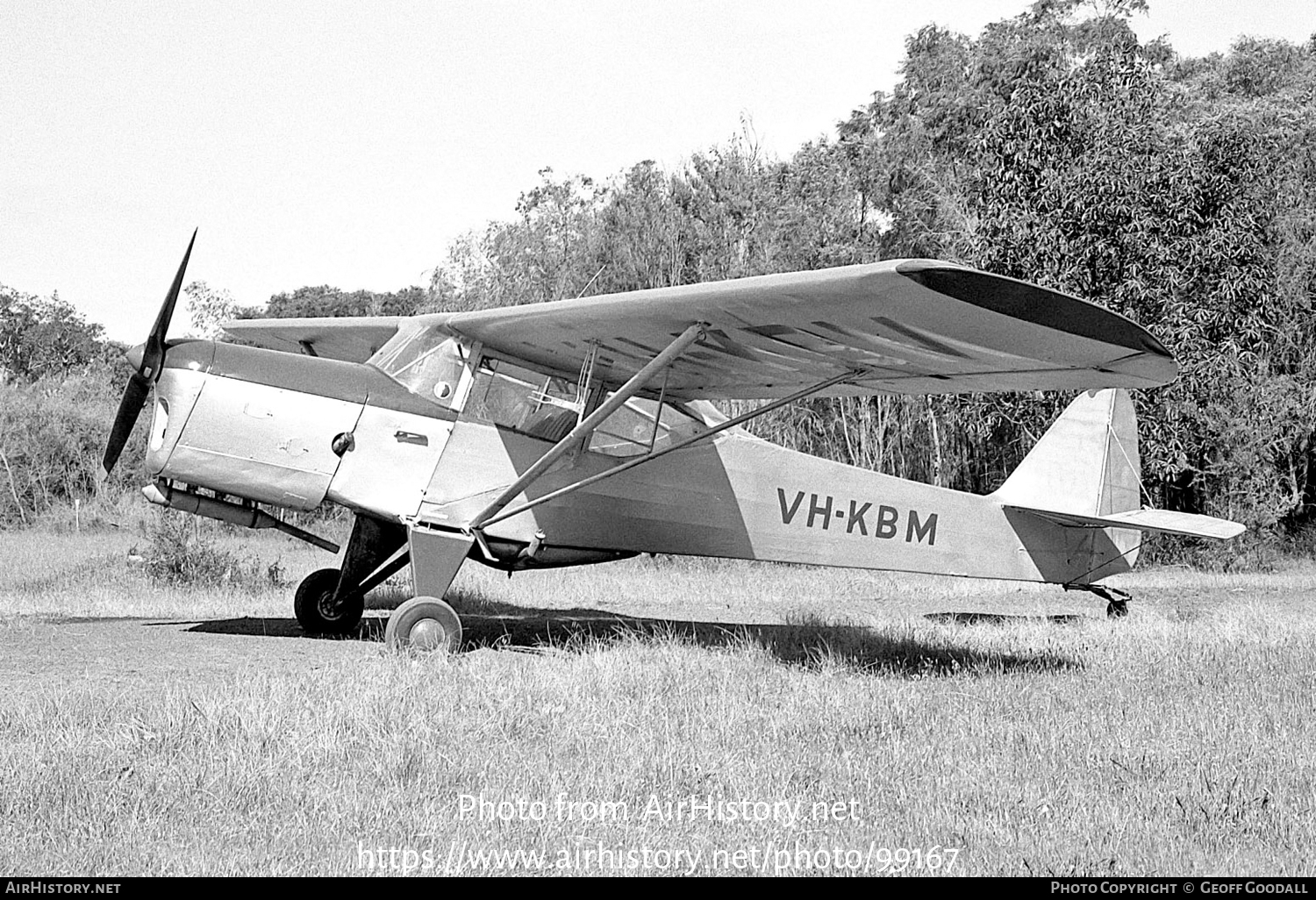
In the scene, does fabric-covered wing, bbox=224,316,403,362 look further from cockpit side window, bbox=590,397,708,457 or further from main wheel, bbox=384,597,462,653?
main wheel, bbox=384,597,462,653

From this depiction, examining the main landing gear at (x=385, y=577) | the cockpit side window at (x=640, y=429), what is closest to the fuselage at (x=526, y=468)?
the cockpit side window at (x=640, y=429)

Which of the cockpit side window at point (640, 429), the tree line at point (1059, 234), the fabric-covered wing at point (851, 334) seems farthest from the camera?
the tree line at point (1059, 234)

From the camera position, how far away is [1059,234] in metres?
20.0

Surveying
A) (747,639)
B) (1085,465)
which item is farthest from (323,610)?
(1085,465)

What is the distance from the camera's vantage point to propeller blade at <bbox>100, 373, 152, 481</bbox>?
872 cm

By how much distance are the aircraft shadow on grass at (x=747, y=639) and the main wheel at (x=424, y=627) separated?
19.7 inches

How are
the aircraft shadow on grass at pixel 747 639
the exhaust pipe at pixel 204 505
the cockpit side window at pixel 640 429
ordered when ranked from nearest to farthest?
the exhaust pipe at pixel 204 505
the aircraft shadow on grass at pixel 747 639
the cockpit side window at pixel 640 429

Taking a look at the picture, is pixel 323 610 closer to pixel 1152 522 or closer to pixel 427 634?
pixel 427 634

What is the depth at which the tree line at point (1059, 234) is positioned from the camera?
20.0m

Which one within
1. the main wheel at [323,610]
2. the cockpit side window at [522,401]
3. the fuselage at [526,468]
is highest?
the cockpit side window at [522,401]

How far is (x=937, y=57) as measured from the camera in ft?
108

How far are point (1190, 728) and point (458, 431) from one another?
502 centimetres

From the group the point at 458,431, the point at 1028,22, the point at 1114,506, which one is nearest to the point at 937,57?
the point at 1028,22

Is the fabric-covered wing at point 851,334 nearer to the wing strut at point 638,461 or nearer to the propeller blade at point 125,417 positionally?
the wing strut at point 638,461
